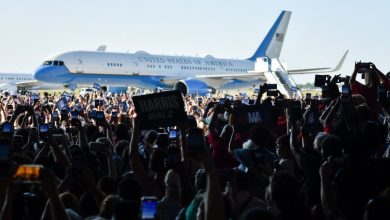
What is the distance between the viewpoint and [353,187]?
211 inches

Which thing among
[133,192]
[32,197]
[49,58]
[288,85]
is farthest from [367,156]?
[49,58]

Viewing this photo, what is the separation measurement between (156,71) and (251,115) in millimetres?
42292

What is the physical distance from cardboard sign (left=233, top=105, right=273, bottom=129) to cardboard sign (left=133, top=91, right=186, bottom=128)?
213 centimetres

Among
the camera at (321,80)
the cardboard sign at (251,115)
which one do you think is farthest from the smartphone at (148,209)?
the camera at (321,80)

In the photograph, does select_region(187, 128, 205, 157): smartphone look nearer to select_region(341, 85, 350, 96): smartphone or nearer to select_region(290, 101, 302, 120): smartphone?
select_region(290, 101, 302, 120): smartphone

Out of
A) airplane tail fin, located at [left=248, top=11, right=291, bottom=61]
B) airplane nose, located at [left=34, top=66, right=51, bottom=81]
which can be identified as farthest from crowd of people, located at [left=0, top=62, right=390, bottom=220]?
airplane tail fin, located at [left=248, top=11, right=291, bottom=61]

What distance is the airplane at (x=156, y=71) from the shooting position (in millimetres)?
44656

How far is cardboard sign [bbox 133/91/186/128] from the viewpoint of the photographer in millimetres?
6555

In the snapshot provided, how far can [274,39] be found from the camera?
63.4 meters

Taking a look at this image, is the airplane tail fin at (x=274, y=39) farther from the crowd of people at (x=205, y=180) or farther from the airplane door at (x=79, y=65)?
the crowd of people at (x=205, y=180)

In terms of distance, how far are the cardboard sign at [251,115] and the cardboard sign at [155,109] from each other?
2.13 m

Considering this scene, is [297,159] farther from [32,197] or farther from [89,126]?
[89,126]

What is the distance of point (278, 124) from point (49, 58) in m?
36.9

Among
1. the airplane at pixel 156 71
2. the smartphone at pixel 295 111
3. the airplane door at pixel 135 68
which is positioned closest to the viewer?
the smartphone at pixel 295 111
